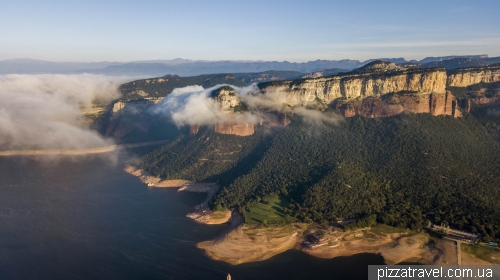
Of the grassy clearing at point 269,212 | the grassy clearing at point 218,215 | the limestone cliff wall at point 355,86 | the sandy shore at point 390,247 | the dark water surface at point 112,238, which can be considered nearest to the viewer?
the dark water surface at point 112,238

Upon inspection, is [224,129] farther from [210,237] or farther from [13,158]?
[13,158]

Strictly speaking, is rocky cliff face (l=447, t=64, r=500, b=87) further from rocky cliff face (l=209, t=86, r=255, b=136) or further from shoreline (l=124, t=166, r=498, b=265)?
shoreline (l=124, t=166, r=498, b=265)

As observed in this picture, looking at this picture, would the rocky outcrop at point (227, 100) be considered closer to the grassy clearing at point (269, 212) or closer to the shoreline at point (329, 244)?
the grassy clearing at point (269, 212)

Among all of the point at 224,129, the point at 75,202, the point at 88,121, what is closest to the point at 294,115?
the point at 224,129

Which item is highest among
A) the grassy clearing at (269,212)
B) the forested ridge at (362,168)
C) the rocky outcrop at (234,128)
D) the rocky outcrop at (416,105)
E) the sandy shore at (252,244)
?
the rocky outcrop at (416,105)

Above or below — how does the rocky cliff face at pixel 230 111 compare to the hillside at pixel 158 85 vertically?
below

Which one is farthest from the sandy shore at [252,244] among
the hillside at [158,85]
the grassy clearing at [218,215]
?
the hillside at [158,85]

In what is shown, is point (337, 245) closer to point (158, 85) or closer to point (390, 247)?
point (390, 247)
